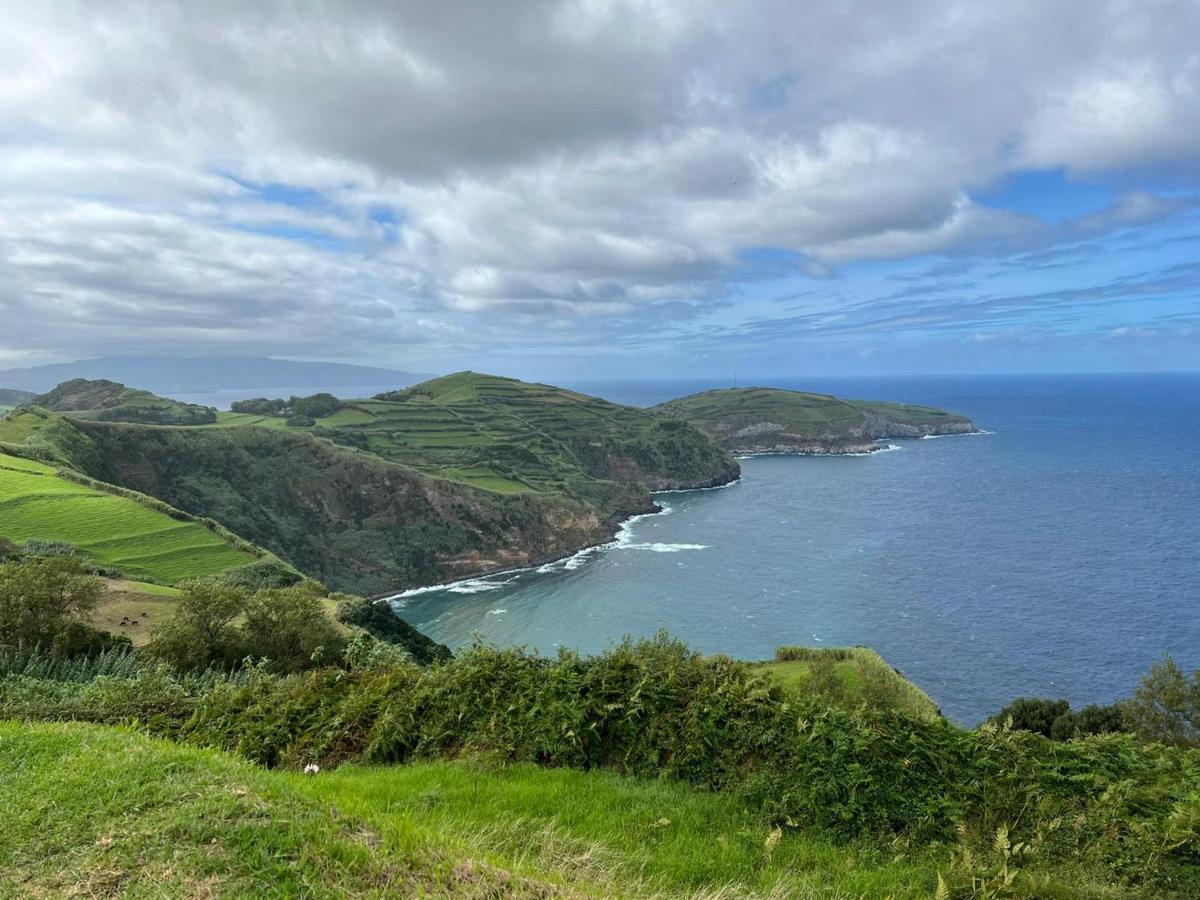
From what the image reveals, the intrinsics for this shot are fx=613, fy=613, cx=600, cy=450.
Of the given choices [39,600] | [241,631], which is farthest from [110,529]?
[241,631]

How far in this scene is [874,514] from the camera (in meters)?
106

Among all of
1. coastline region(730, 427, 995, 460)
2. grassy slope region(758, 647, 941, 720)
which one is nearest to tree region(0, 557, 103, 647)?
grassy slope region(758, 647, 941, 720)

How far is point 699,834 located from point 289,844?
4.17 meters

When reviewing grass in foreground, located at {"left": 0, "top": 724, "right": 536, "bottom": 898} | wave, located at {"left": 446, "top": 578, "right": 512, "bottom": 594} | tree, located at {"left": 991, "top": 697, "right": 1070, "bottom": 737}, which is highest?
grass in foreground, located at {"left": 0, "top": 724, "right": 536, "bottom": 898}

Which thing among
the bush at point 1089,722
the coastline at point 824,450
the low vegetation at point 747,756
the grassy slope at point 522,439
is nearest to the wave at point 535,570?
the grassy slope at point 522,439

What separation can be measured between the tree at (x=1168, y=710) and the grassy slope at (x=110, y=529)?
208 feet

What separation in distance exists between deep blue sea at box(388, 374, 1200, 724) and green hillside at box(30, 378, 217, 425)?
90.2m

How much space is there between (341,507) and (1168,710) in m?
94.6

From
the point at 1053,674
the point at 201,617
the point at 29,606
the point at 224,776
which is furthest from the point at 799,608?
the point at 224,776

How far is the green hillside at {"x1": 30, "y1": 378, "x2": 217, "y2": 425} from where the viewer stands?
13275 centimetres

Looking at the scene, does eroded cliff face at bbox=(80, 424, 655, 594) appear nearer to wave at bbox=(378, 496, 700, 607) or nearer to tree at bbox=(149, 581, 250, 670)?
wave at bbox=(378, 496, 700, 607)

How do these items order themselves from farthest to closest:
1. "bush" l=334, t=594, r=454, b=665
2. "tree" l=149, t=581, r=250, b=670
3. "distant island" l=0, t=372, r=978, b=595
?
"distant island" l=0, t=372, r=978, b=595 → "bush" l=334, t=594, r=454, b=665 → "tree" l=149, t=581, r=250, b=670

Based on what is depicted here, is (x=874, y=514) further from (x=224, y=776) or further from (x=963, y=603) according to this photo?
(x=224, y=776)

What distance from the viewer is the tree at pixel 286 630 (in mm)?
27625
